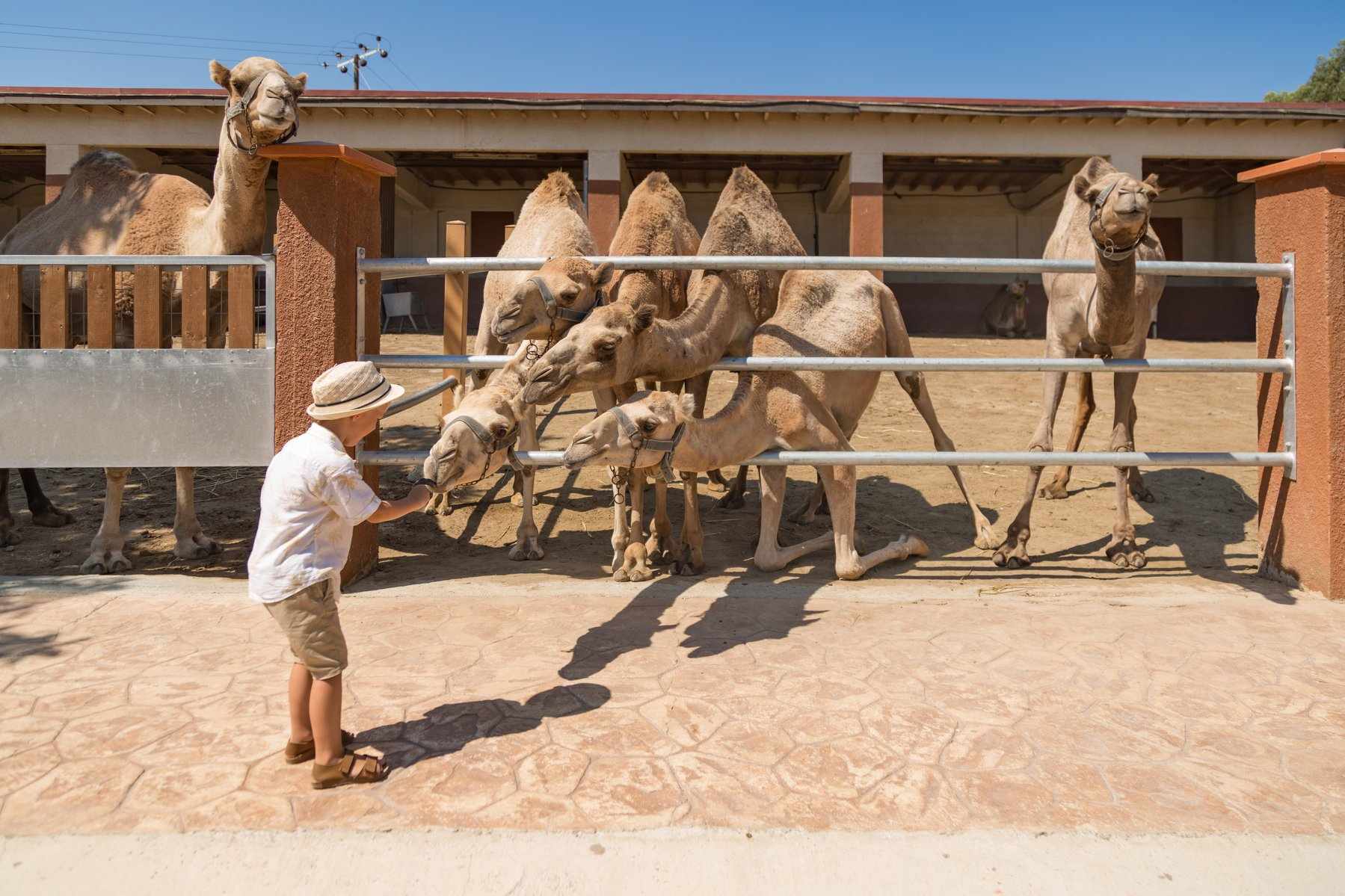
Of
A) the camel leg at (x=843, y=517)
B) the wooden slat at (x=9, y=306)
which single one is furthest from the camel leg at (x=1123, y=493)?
the wooden slat at (x=9, y=306)

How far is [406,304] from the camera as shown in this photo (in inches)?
715

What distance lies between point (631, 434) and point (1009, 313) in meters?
18.2

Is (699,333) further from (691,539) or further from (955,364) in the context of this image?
(955,364)

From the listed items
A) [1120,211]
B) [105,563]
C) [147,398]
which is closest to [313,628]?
[147,398]

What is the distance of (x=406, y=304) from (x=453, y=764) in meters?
16.4

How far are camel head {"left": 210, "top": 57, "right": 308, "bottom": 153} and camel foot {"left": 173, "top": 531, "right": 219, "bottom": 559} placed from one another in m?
2.32

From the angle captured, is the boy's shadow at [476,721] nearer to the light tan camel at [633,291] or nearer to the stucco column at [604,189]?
the light tan camel at [633,291]

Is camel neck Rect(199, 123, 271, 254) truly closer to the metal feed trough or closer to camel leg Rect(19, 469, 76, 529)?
the metal feed trough

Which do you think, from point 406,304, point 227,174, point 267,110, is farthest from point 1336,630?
point 406,304

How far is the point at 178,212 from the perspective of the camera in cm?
599

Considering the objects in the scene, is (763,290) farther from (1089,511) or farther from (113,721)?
(113,721)

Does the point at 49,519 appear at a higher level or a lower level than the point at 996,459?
lower

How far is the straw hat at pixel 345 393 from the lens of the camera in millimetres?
2797

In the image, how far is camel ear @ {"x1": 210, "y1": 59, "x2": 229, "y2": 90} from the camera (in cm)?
522
